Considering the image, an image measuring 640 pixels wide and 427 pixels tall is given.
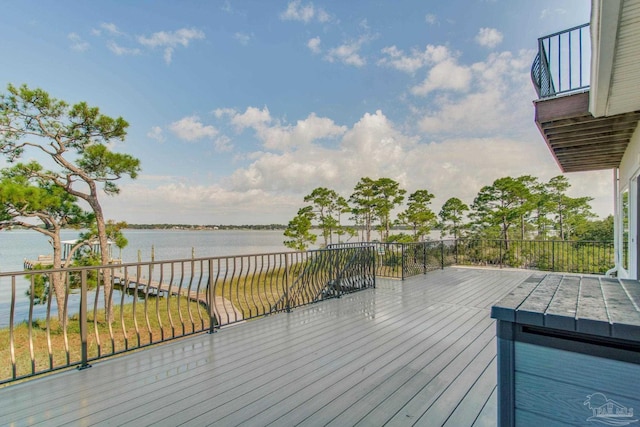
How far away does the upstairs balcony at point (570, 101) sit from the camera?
348 cm

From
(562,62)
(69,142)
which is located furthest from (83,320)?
(69,142)

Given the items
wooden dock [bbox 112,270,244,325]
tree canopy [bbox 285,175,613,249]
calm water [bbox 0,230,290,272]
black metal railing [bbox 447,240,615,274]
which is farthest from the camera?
calm water [bbox 0,230,290,272]

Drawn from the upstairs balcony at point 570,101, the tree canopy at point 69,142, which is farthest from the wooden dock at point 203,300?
the upstairs balcony at point 570,101

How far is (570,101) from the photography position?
348cm

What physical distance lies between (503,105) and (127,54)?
13.4 m

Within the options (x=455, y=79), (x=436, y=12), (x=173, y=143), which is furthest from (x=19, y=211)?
(x=455, y=79)

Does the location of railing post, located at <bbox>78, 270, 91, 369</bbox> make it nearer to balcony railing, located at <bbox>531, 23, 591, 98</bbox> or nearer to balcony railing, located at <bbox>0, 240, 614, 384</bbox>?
balcony railing, located at <bbox>0, 240, 614, 384</bbox>

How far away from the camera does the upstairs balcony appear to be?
11.4 feet

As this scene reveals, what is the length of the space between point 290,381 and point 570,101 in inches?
174

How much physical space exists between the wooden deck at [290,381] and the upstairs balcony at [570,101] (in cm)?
286

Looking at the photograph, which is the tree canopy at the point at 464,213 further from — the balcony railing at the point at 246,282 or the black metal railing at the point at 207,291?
the black metal railing at the point at 207,291

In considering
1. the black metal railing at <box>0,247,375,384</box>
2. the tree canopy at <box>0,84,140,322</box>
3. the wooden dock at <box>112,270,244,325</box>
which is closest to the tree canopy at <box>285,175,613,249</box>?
the wooden dock at <box>112,270,244,325</box>

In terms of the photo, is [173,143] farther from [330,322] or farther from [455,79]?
[330,322]

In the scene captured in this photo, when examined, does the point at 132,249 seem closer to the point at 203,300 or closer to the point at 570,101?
the point at 203,300
